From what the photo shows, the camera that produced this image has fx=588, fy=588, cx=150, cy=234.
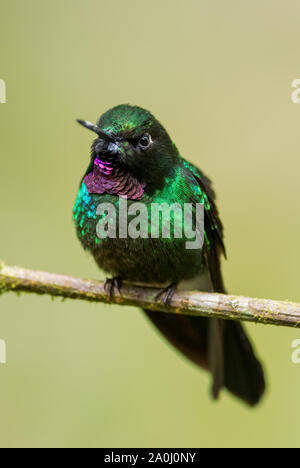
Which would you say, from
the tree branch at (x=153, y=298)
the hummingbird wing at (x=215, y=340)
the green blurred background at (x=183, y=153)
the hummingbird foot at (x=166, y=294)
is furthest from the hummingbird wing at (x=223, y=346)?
the green blurred background at (x=183, y=153)

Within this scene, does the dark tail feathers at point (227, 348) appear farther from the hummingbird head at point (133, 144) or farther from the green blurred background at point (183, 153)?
the hummingbird head at point (133, 144)

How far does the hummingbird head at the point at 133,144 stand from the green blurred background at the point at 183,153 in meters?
2.47

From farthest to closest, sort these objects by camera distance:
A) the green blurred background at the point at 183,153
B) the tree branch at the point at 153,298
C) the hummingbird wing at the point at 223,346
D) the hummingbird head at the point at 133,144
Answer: the green blurred background at the point at 183,153 → the hummingbird wing at the point at 223,346 → the hummingbird head at the point at 133,144 → the tree branch at the point at 153,298

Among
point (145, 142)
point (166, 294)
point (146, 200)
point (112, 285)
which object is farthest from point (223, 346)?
point (145, 142)

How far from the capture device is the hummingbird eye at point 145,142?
12.2ft

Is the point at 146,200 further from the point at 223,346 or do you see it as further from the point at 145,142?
the point at 223,346

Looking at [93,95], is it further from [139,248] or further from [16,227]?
[139,248]

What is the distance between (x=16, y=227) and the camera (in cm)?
634

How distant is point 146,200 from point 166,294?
630mm

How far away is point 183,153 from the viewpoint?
22.3 feet

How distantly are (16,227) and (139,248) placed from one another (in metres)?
2.94

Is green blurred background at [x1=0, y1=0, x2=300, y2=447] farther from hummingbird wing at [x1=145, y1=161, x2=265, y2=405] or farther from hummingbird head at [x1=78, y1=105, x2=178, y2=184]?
hummingbird head at [x1=78, y1=105, x2=178, y2=184]

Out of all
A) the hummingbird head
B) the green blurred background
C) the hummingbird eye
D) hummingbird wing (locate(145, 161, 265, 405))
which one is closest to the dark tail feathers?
hummingbird wing (locate(145, 161, 265, 405))

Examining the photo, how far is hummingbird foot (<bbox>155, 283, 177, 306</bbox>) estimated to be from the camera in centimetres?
379
